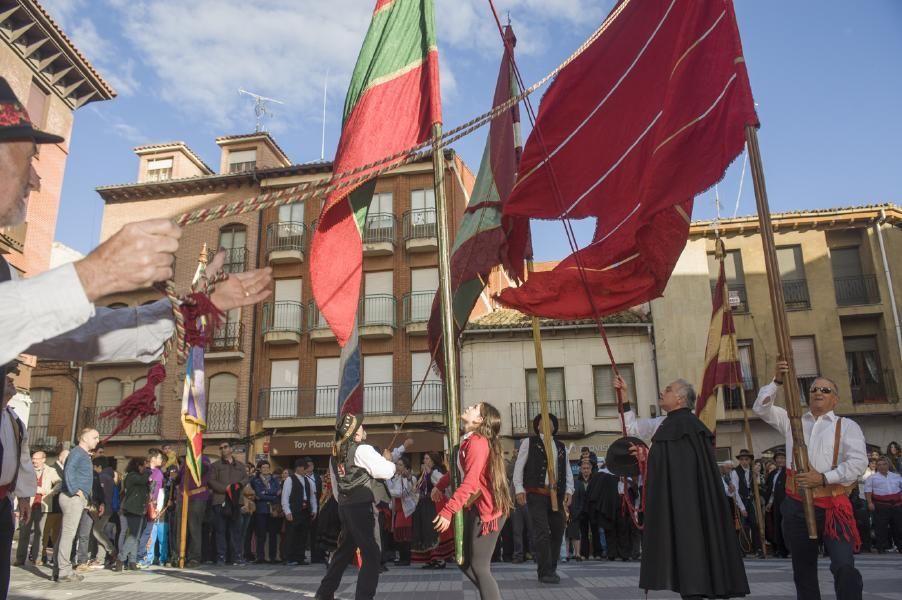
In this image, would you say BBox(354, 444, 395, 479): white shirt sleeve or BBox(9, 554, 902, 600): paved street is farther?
BBox(9, 554, 902, 600): paved street

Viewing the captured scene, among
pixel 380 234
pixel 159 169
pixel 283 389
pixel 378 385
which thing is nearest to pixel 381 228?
pixel 380 234

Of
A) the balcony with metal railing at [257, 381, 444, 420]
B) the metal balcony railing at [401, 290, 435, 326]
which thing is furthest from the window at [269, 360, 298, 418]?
the metal balcony railing at [401, 290, 435, 326]

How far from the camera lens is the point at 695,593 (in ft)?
16.3

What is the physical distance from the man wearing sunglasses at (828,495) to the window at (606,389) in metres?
21.3

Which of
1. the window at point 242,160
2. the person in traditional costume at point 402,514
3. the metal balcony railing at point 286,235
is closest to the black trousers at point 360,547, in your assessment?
the person in traditional costume at point 402,514

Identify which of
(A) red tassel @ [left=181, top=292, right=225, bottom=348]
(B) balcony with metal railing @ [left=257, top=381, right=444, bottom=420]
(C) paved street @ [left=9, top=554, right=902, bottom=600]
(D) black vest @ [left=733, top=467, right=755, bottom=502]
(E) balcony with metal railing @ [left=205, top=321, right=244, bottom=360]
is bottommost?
(C) paved street @ [left=9, top=554, right=902, bottom=600]

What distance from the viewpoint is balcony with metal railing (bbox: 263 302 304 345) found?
2998 cm

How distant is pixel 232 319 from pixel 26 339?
Answer: 3051 cm

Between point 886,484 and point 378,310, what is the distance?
19806 millimetres

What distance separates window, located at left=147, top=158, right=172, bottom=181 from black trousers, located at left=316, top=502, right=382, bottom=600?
31.6 meters

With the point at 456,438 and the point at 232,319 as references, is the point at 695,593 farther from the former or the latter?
the point at 232,319

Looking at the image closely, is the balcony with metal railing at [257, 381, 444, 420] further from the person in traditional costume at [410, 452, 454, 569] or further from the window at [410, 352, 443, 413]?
the person in traditional costume at [410, 452, 454, 569]

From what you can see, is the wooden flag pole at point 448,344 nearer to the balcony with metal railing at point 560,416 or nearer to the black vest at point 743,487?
the black vest at point 743,487

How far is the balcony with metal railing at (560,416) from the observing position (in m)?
26.4
